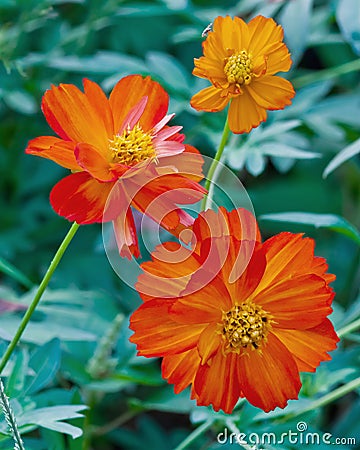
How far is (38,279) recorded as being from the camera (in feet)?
3.08

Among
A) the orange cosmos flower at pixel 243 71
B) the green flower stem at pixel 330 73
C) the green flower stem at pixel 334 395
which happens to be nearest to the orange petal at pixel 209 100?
the orange cosmos flower at pixel 243 71

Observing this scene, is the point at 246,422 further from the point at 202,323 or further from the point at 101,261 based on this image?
the point at 101,261

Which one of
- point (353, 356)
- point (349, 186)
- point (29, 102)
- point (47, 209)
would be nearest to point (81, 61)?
→ point (29, 102)

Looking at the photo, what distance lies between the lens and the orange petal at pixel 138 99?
0.45m

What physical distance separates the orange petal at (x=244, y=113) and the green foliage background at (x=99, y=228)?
163 mm

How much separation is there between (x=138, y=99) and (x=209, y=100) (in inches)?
2.3

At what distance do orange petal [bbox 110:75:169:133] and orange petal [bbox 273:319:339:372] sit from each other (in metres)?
0.16

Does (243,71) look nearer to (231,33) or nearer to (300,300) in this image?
(231,33)

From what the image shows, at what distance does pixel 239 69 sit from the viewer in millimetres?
405

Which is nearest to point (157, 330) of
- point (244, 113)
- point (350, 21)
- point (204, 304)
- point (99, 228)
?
point (204, 304)

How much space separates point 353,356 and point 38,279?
0.47 m

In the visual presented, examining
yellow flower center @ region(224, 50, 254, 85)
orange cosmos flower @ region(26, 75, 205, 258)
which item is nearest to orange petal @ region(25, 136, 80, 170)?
orange cosmos flower @ region(26, 75, 205, 258)

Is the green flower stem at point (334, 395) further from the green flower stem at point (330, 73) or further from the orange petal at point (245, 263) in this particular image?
the green flower stem at point (330, 73)

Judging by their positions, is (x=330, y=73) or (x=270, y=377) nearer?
(x=270, y=377)
